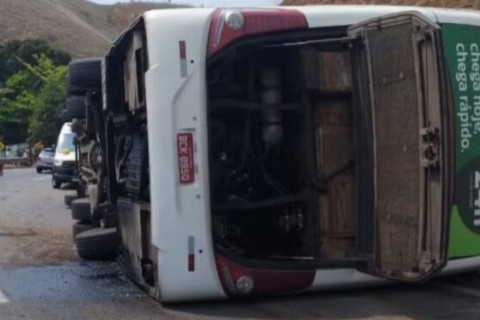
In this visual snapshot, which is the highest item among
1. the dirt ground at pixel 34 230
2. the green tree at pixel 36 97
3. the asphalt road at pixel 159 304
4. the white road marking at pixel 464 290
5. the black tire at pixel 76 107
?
the green tree at pixel 36 97

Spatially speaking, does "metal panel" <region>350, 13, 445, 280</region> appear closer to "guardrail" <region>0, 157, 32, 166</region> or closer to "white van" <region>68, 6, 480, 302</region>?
"white van" <region>68, 6, 480, 302</region>

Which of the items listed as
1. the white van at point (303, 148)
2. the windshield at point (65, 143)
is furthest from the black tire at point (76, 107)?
the windshield at point (65, 143)

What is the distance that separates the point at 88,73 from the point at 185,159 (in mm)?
4496

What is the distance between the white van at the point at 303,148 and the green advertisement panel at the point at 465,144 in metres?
0.01

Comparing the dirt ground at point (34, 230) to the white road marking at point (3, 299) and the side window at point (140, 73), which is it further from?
the side window at point (140, 73)

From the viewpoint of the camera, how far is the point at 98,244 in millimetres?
10141

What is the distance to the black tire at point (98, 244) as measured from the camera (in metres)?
10.1

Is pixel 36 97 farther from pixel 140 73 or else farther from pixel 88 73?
pixel 140 73

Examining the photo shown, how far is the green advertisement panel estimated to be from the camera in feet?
22.2

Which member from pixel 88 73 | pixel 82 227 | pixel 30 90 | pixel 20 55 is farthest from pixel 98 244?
pixel 20 55

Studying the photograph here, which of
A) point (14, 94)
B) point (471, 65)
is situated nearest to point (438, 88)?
point (471, 65)

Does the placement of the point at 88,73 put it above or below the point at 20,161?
above

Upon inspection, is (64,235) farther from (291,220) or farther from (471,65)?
(471,65)

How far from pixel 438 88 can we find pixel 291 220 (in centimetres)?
189
